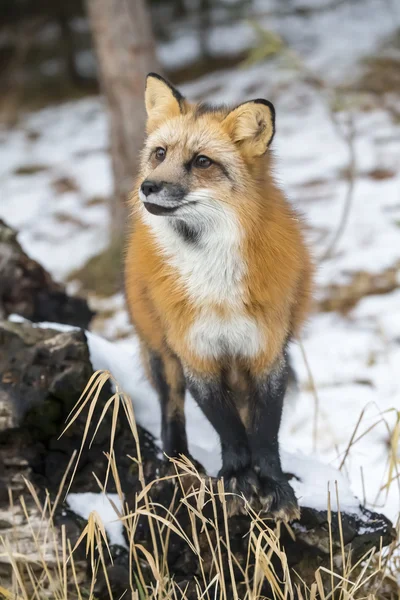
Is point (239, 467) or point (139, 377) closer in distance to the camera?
point (239, 467)

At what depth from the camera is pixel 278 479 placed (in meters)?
3.03

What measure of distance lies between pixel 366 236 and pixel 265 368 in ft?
18.7

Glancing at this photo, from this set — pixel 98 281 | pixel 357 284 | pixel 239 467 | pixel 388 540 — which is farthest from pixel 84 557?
pixel 98 281

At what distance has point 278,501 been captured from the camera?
9.72 ft

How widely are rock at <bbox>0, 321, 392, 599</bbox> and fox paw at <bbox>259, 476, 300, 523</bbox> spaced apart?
0.11 metres

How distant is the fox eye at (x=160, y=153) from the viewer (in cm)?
303

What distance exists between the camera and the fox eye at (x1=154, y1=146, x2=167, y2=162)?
9.95ft

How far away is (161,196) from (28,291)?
263 centimetres

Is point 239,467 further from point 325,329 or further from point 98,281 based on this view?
point 98,281

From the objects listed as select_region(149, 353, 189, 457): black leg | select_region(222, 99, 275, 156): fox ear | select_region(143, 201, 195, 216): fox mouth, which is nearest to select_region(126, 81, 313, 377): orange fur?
select_region(222, 99, 275, 156): fox ear

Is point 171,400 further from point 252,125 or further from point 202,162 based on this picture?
point 252,125

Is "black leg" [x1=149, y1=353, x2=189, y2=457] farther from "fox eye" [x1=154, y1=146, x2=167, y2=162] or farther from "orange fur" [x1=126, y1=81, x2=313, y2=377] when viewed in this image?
"fox eye" [x1=154, y1=146, x2=167, y2=162]

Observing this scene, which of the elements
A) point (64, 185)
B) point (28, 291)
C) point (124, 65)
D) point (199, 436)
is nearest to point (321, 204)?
point (124, 65)

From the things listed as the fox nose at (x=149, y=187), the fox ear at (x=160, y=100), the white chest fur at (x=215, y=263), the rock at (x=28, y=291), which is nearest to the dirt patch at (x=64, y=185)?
the rock at (x=28, y=291)
